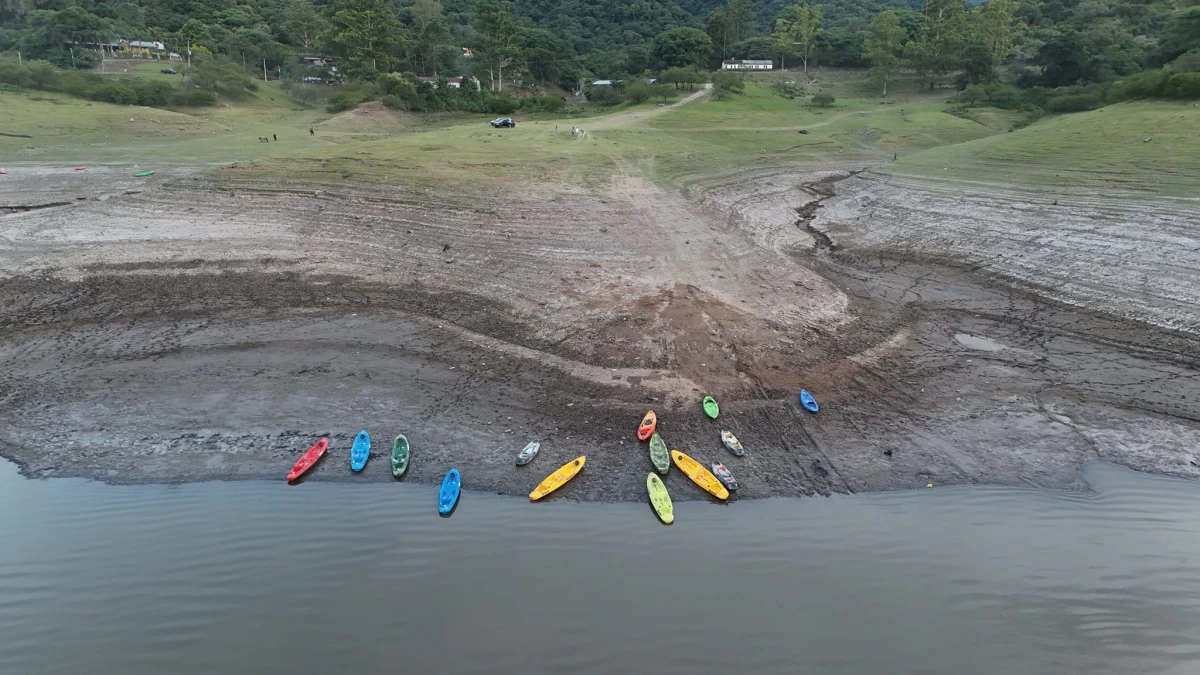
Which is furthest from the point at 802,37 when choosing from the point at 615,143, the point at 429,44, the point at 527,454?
the point at 527,454

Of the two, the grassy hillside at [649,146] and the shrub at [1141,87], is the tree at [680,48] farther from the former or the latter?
the shrub at [1141,87]

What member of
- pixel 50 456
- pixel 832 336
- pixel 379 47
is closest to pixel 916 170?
pixel 832 336

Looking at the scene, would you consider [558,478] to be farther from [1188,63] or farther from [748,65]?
[748,65]

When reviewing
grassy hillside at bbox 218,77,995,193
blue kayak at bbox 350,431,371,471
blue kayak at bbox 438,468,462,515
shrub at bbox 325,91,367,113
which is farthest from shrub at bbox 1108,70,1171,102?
shrub at bbox 325,91,367,113

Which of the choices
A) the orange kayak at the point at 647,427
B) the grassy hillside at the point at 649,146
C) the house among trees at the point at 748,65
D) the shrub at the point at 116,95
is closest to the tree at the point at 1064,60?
the grassy hillside at the point at 649,146

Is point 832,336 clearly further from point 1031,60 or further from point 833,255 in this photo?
point 1031,60

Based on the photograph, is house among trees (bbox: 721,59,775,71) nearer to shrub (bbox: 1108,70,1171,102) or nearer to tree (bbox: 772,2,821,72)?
tree (bbox: 772,2,821,72)
